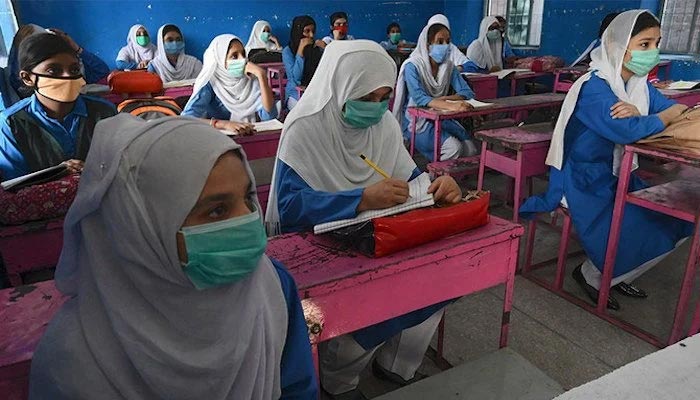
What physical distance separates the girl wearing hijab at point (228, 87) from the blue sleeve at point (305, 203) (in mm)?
1844

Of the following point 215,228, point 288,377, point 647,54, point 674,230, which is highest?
point 647,54

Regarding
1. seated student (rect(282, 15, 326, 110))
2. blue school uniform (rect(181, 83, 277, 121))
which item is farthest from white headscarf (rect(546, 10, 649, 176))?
seated student (rect(282, 15, 326, 110))

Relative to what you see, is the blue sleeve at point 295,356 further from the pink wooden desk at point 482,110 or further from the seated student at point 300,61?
the seated student at point 300,61

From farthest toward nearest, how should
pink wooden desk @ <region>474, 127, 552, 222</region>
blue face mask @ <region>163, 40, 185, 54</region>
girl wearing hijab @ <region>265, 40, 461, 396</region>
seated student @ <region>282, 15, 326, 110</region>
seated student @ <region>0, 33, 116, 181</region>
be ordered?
blue face mask @ <region>163, 40, 185, 54</region>, seated student @ <region>282, 15, 326, 110</region>, pink wooden desk @ <region>474, 127, 552, 222</region>, seated student @ <region>0, 33, 116, 181</region>, girl wearing hijab @ <region>265, 40, 461, 396</region>

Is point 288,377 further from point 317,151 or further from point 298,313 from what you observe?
point 317,151

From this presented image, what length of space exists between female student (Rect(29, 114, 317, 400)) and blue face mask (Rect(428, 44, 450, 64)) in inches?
140

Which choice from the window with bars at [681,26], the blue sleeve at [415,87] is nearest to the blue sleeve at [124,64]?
the blue sleeve at [415,87]

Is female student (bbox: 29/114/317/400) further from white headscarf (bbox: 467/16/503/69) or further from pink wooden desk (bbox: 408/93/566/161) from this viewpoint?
white headscarf (bbox: 467/16/503/69)

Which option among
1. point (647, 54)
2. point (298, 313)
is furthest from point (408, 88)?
point (298, 313)

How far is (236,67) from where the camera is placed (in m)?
3.50

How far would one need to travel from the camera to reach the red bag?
9.16 ft

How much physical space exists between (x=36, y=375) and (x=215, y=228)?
1.26 ft

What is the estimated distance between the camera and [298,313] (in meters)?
1.10

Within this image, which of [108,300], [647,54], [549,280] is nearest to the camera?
[108,300]
